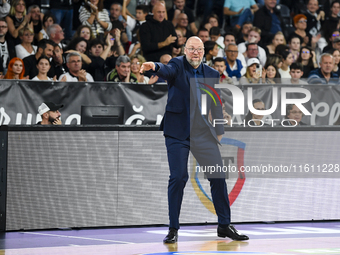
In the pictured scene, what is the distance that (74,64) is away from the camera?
9.88 metres

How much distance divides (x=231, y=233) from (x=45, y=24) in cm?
691

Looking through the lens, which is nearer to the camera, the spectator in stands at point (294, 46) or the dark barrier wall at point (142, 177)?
→ the dark barrier wall at point (142, 177)

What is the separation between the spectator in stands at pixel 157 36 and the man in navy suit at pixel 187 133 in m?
5.32

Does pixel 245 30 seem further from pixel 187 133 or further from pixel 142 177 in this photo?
pixel 187 133

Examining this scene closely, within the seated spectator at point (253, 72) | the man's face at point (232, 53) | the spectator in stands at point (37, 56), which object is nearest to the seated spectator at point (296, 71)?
the seated spectator at point (253, 72)

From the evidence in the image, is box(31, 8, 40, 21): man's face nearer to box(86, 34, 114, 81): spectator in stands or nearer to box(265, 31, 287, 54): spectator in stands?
box(86, 34, 114, 81): spectator in stands

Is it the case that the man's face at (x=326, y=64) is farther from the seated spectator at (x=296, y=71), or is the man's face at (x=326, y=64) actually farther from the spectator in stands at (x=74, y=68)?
the spectator in stands at (x=74, y=68)

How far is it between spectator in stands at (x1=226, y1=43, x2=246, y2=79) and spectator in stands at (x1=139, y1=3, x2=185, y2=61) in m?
1.03

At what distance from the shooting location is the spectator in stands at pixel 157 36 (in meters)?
10.9

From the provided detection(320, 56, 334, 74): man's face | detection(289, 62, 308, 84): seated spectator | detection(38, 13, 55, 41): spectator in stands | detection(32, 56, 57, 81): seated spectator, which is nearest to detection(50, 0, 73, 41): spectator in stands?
detection(38, 13, 55, 41): spectator in stands

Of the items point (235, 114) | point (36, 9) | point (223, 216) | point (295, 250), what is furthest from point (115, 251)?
point (36, 9)

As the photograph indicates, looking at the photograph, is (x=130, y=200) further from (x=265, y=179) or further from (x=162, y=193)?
(x=265, y=179)

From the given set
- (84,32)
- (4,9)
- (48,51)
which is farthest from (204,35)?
(4,9)

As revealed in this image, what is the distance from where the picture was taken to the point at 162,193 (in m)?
6.85
